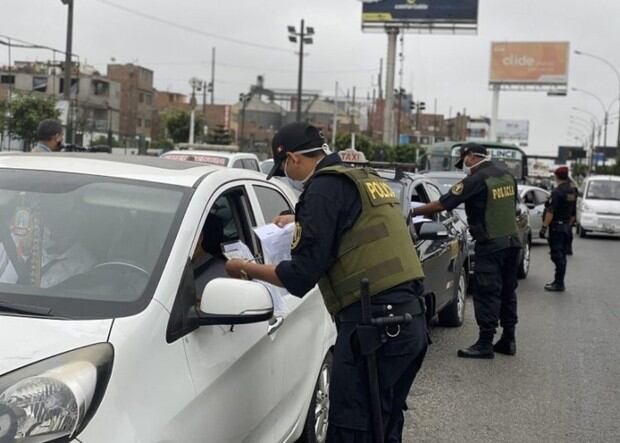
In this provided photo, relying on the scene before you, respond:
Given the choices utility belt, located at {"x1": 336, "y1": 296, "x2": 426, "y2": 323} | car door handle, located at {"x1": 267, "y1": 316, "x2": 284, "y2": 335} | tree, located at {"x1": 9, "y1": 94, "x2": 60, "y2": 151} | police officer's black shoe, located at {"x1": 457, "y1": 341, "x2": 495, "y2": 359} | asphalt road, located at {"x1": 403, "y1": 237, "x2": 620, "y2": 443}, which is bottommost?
asphalt road, located at {"x1": 403, "y1": 237, "x2": 620, "y2": 443}

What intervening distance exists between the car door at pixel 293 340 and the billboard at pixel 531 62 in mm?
76391

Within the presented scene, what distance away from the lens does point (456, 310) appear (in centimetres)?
879

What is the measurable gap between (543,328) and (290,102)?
110 meters

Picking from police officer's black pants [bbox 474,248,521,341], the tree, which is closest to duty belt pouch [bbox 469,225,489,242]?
police officer's black pants [bbox 474,248,521,341]

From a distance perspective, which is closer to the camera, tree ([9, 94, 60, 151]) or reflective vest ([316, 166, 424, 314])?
reflective vest ([316, 166, 424, 314])

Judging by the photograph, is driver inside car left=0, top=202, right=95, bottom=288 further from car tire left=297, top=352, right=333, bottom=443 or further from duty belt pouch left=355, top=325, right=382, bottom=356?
car tire left=297, top=352, right=333, bottom=443

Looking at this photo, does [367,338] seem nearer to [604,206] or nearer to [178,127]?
[604,206]

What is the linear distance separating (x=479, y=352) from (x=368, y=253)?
445 cm

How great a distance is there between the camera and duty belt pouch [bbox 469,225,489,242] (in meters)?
7.11

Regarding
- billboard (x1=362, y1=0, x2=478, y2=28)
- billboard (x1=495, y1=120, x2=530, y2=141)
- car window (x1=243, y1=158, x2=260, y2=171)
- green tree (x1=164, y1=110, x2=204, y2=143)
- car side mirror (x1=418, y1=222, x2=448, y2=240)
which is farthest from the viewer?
billboard (x1=495, y1=120, x2=530, y2=141)

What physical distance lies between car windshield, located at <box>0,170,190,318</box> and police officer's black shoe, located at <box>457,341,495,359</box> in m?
4.77

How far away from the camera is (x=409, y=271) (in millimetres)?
3373

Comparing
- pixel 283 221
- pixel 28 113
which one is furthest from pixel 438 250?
pixel 28 113

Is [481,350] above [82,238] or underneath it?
underneath
